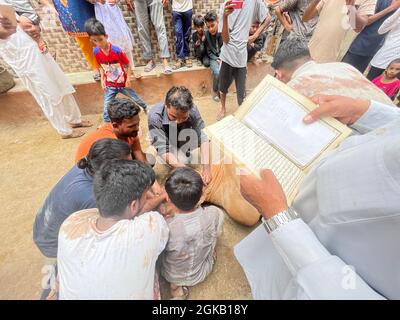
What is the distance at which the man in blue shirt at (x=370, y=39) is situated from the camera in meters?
2.33

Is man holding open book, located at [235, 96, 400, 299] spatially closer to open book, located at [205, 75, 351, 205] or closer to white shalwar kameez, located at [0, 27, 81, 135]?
open book, located at [205, 75, 351, 205]

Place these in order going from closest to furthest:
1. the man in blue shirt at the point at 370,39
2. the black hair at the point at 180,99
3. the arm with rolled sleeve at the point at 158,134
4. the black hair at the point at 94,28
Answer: the black hair at the point at 180,99 → the arm with rolled sleeve at the point at 158,134 → the black hair at the point at 94,28 → the man in blue shirt at the point at 370,39

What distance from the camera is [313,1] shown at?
102 inches

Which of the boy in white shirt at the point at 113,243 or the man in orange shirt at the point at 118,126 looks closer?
the boy in white shirt at the point at 113,243

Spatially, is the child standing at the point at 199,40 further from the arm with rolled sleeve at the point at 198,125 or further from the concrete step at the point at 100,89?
the arm with rolled sleeve at the point at 198,125

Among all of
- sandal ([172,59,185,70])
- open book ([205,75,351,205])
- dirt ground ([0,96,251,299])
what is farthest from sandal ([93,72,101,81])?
open book ([205,75,351,205])

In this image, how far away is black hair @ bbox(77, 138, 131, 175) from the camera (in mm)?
1229

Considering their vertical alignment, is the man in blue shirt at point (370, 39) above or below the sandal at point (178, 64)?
above

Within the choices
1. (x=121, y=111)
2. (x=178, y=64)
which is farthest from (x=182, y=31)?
(x=121, y=111)

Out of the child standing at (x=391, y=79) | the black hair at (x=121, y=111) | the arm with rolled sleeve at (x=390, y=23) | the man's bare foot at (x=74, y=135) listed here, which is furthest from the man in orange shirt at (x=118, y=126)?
the arm with rolled sleeve at (x=390, y=23)

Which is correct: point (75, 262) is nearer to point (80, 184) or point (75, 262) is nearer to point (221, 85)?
point (80, 184)

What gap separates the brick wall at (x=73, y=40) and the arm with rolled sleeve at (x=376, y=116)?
3.23 m

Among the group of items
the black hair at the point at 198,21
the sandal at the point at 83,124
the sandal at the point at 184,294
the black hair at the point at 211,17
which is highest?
the black hair at the point at 211,17

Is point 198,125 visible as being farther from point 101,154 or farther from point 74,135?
point 74,135
